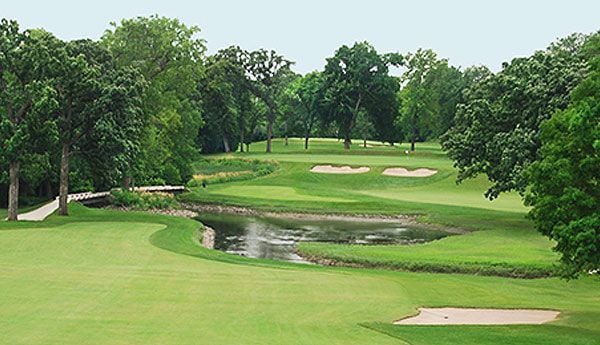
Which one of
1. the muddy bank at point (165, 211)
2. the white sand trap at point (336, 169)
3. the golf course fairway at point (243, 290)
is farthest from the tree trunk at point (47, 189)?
the white sand trap at point (336, 169)

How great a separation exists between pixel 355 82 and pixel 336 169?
105 ft

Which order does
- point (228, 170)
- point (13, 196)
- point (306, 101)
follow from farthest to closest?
1. point (306, 101)
2. point (228, 170)
3. point (13, 196)

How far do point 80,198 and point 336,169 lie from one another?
3191 centimetres

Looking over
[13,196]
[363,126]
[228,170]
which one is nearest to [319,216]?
[13,196]

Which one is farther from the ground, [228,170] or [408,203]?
[228,170]

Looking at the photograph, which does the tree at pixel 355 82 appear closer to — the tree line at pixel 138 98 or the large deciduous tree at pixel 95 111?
the tree line at pixel 138 98

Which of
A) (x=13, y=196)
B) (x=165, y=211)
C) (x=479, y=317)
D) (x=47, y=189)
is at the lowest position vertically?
(x=165, y=211)

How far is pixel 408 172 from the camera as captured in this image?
7775 cm

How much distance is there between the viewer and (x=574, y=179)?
21125 millimetres

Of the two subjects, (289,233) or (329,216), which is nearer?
(289,233)

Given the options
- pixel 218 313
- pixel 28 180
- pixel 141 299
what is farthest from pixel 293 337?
pixel 28 180

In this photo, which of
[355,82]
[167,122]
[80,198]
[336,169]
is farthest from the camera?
[355,82]

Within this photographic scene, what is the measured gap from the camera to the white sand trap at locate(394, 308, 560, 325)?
20.6 meters

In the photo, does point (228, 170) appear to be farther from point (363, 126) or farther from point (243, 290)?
point (243, 290)
